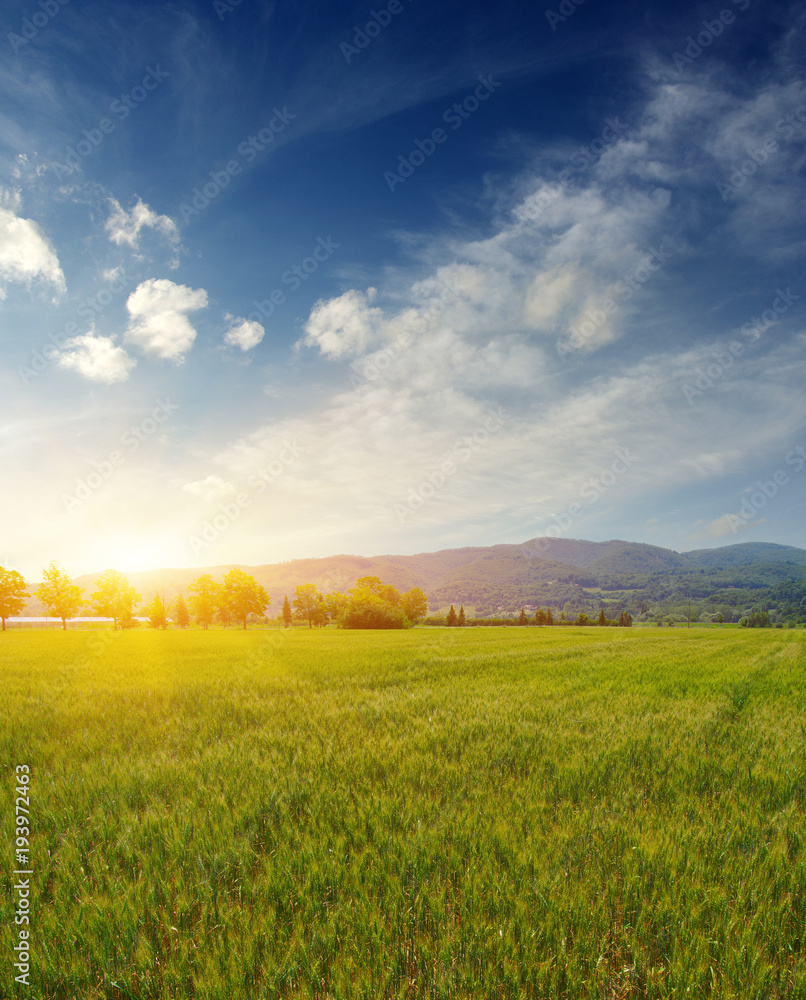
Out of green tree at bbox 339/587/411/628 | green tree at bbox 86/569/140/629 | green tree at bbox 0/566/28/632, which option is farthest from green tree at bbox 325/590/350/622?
green tree at bbox 0/566/28/632

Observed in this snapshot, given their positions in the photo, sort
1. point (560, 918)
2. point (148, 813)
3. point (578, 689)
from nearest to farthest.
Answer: point (560, 918) < point (148, 813) < point (578, 689)

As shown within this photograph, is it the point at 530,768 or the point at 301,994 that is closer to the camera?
the point at 301,994

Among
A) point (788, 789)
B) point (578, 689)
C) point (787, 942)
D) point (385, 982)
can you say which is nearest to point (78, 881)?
point (385, 982)

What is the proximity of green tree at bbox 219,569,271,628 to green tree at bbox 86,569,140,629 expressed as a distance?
2101 cm

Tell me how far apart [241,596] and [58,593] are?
3460cm

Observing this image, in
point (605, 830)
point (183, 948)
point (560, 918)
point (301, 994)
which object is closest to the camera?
point (301, 994)

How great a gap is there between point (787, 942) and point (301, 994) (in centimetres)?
337

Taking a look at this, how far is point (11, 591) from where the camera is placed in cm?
7344

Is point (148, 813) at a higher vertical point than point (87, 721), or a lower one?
higher

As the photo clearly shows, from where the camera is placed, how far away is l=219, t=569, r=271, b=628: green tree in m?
91.6

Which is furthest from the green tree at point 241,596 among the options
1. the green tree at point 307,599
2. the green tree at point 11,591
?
the green tree at point 11,591

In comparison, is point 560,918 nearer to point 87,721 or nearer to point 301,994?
point 301,994

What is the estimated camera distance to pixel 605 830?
14.3 ft

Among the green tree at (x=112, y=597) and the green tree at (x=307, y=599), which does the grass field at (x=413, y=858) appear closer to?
the green tree at (x=112, y=597)
